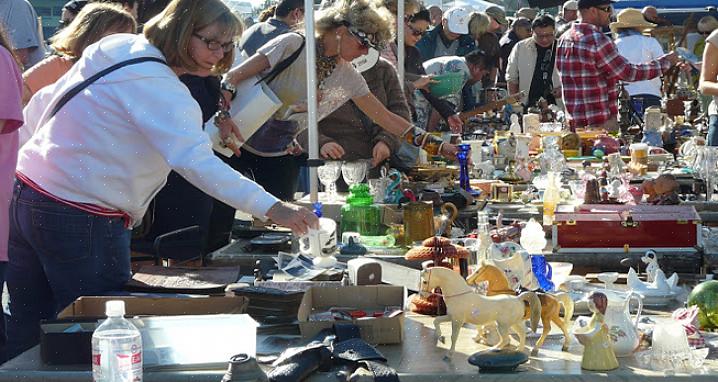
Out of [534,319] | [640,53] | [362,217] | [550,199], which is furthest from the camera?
[640,53]

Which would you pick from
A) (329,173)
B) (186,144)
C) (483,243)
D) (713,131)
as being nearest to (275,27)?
(329,173)

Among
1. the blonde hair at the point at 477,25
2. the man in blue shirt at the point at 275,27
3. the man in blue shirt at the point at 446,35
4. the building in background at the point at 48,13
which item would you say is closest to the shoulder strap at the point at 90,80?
the man in blue shirt at the point at 275,27

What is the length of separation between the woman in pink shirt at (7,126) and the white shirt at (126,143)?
4 cm

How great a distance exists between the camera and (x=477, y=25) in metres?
11.1

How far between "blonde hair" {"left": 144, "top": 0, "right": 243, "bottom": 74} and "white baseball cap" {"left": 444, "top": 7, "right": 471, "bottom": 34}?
804cm

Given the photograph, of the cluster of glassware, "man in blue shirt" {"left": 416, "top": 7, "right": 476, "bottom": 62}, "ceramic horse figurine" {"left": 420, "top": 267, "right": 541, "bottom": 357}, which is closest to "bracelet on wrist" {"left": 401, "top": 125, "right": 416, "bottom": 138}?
the cluster of glassware

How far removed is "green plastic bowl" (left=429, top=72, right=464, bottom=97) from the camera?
24.6 ft

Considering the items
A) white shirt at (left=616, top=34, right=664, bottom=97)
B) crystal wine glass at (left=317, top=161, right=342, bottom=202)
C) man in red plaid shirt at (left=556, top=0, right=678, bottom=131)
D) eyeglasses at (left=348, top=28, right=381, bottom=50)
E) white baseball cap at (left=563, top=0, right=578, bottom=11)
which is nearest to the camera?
eyeglasses at (left=348, top=28, right=381, bottom=50)

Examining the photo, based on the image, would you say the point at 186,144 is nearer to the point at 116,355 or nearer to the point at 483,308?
the point at 116,355

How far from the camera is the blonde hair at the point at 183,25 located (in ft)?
8.77

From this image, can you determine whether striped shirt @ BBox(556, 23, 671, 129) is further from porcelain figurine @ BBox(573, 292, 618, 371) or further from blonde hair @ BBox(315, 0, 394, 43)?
porcelain figurine @ BBox(573, 292, 618, 371)

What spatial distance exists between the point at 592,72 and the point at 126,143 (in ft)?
16.9

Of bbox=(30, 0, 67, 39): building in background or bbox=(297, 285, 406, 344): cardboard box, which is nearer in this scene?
bbox=(297, 285, 406, 344): cardboard box

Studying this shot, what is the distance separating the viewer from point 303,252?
3328 millimetres
